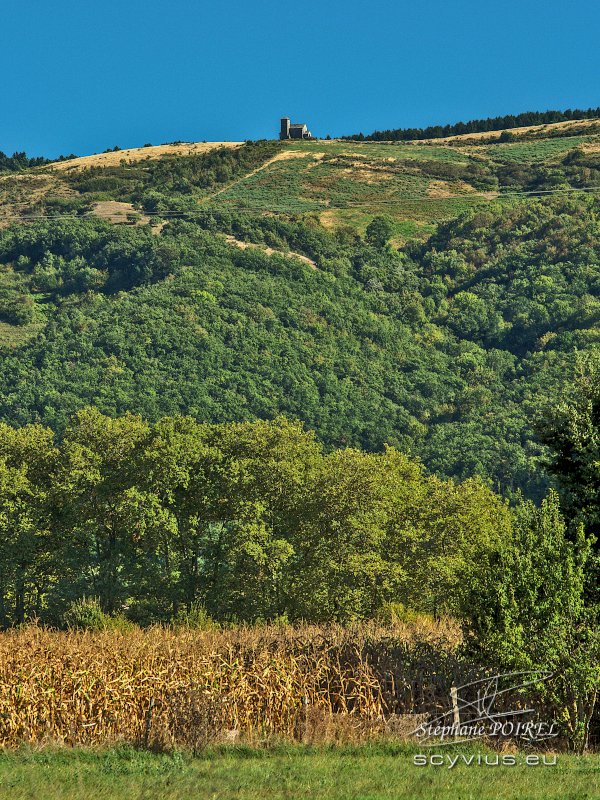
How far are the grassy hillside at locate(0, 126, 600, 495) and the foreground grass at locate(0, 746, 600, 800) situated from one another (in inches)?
2934

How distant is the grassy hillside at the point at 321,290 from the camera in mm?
109812

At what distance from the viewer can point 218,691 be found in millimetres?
20734

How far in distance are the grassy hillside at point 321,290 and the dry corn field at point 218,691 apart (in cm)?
7027

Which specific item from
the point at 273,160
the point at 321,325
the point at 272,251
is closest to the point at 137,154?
the point at 273,160

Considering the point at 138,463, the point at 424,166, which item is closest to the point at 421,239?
the point at 424,166

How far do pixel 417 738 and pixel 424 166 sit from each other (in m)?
161

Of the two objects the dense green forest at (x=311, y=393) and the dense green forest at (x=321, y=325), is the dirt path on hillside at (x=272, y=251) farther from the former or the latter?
the dense green forest at (x=321, y=325)

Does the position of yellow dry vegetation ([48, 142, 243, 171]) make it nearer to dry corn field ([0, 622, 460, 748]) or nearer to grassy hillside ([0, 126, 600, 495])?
grassy hillside ([0, 126, 600, 495])

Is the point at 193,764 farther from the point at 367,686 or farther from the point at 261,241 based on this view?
the point at 261,241

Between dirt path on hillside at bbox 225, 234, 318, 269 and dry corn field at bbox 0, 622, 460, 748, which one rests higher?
dirt path on hillside at bbox 225, 234, 318, 269

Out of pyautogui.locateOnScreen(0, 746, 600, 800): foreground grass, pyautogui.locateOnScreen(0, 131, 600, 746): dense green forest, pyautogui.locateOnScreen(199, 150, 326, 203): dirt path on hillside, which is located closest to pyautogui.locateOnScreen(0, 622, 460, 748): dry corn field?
pyautogui.locateOnScreen(0, 746, 600, 800): foreground grass

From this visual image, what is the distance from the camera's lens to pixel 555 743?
63.6 feet

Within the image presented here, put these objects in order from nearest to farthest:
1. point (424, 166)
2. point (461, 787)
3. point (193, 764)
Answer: point (461, 787) → point (193, 764) → point (424, 166)

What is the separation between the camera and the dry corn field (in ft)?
65.2
